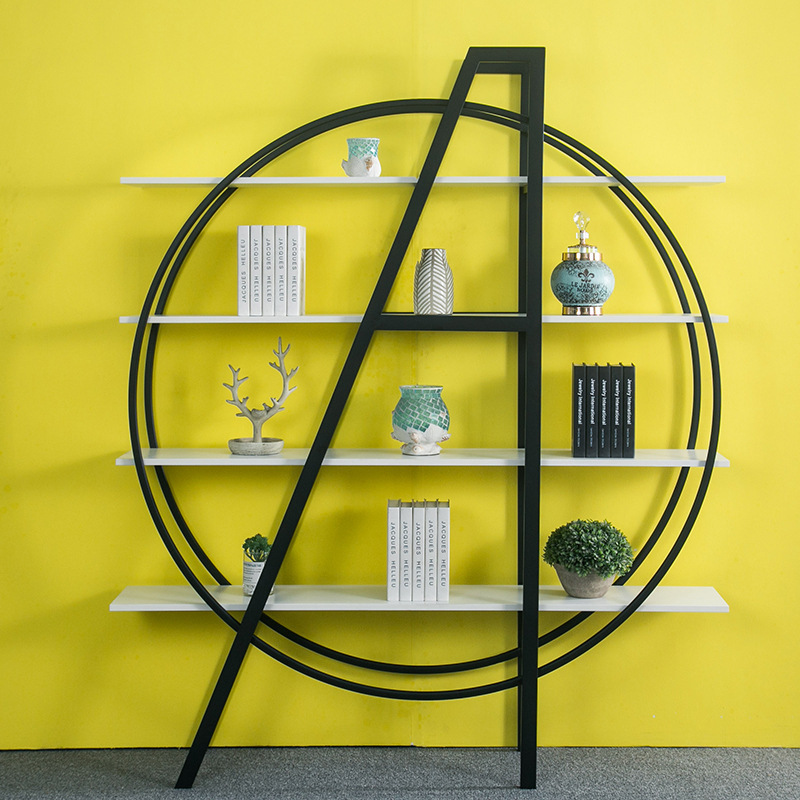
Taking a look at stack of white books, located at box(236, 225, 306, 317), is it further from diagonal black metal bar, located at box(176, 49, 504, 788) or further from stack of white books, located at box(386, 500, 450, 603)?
stack of white books, located at box(386, 500, 450, 603)

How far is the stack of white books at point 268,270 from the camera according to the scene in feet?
7.81

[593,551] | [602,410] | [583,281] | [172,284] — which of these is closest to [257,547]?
[172,284]

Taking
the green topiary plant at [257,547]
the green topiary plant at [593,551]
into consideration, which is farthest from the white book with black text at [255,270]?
the green topiary plant at [593,551]

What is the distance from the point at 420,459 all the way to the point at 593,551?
534 millimetres

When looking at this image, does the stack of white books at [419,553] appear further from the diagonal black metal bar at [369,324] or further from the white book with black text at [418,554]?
the diagonal black metal bar at [369,324]

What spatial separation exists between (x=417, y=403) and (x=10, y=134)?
1.44 meters

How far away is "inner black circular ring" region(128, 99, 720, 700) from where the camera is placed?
240 cm

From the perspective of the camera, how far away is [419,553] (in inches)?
94.3

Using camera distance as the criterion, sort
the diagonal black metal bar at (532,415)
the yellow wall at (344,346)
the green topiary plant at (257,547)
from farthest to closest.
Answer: the yellow wall at (344,346) → the green topiary plant at (257,547) → the diagonal black metal bar at (532,415)

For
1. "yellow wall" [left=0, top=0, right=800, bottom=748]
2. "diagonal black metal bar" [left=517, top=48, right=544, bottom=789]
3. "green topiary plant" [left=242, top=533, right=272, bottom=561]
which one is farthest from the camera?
"yellow wall" [left=0, top=0, right=800, bottom=748]

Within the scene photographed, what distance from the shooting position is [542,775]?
97.2 inches

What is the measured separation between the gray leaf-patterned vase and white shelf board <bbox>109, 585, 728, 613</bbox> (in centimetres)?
81

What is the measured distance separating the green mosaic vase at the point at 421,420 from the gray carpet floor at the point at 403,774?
0.93 metres

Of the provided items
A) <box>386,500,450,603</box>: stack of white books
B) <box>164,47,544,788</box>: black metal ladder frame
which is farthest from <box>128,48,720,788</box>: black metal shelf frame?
<box>386,500,450,603</box>: stack of white books
